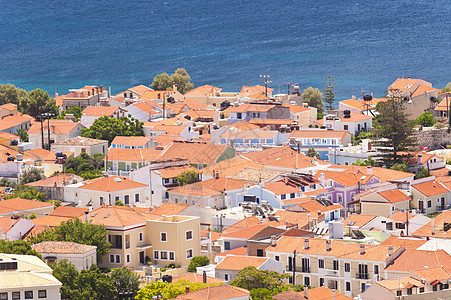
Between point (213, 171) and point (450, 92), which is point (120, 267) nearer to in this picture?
point (213, 171)

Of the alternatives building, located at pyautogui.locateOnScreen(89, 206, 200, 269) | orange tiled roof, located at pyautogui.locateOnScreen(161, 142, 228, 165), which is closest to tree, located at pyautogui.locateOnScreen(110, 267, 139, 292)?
building, located at pyautogui.locateOnScreen(89, 206, 200, 269)

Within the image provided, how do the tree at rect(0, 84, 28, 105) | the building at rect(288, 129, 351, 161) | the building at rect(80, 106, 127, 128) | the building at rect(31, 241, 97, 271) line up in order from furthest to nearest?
1. the tree at rect(0, 84, 28, 105)
2. the building at rect(80, 106, 127, 128)
3. the building at rect(288, 129, 351, 161)
4. the building at rect(31, 241, 97, 271)

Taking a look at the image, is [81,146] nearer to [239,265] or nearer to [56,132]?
[56,132]

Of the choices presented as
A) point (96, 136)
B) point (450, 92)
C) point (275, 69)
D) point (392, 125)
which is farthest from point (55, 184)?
point (275, 69)

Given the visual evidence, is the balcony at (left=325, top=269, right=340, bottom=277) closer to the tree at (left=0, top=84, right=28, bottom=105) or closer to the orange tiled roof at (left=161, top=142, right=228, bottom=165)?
the orange tiled roof at (left=161, top=142, right=228, bottom=165)

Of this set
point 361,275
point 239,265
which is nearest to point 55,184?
point 239,265
